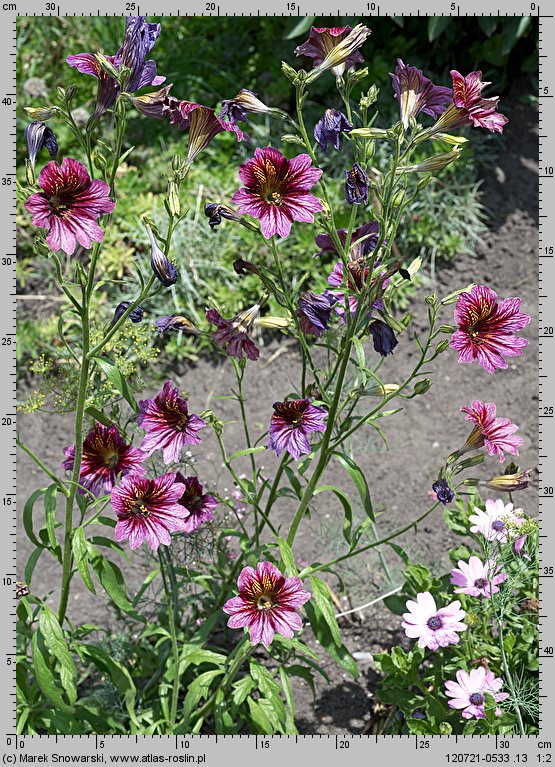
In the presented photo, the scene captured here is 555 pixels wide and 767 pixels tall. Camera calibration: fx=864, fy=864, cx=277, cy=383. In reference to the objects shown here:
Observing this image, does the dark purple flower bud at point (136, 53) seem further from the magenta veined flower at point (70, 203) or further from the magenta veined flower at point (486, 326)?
the magenta veined flower at point (486, 326)

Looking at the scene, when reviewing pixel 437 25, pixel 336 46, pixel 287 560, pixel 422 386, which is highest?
pixel 437 25

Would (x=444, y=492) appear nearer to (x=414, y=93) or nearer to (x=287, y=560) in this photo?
(x=287, y=560)

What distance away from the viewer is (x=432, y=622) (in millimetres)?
2564

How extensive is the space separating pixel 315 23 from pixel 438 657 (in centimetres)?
372

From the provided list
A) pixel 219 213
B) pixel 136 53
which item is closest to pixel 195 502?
pixel 219 213

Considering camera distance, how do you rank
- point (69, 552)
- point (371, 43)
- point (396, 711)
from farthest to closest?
point (371, 43) → point (396, 711) → point (69, 552)

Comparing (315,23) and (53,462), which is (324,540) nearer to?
(53,462)

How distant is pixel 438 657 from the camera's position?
2.79m

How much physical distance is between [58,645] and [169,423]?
2.22 ft

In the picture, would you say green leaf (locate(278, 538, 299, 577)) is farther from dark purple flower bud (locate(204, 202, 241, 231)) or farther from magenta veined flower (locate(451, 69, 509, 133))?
magenta veined flower (locate(451, 69, 509, 133))

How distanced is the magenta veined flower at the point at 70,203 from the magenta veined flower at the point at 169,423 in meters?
0.47

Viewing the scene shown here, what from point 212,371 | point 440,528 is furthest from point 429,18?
point 440,528

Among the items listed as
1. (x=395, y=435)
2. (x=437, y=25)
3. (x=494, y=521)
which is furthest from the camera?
(x=437, y=25)

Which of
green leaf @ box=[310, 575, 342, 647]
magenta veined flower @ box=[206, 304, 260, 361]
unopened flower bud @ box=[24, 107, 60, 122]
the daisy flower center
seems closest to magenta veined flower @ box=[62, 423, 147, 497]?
magenta veined flower @ box=[206, 304, 260, 361]
